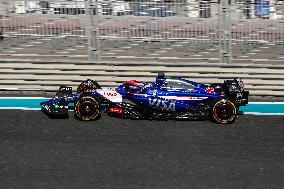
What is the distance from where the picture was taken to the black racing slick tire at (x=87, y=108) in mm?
10477

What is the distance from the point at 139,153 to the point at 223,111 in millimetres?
2380

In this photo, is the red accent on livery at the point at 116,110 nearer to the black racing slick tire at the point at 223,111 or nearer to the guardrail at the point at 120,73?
the guardrail at the point at 120,73

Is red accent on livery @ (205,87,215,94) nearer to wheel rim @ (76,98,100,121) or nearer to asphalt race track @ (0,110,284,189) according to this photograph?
asphalt race track @ (0,110,284,189)

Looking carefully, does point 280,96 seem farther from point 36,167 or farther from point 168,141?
point 36,167

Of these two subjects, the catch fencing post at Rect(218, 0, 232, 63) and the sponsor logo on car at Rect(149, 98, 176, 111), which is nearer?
the sponsor logo on car at Rect(149, 98, 176, 111)

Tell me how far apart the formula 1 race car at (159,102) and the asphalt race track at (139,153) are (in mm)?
189

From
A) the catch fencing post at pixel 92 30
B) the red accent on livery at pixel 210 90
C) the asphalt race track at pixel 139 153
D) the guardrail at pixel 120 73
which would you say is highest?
Answer: the catch fencing post at pixel 92 30

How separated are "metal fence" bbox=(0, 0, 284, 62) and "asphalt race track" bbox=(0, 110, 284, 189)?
2.19m

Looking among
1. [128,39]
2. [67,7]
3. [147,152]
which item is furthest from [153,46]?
[147,152]

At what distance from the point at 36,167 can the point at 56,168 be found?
326 millimetres

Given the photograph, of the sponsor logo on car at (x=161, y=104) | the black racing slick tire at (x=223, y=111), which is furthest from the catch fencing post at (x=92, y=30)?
the black racing slick tire at (x=223, y=111)

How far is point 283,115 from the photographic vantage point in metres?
11.1

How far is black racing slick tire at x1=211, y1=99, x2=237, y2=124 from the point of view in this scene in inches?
404

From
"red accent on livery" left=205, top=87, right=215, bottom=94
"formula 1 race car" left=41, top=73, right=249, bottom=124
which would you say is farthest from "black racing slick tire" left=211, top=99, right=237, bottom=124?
"red accent on livery" left=205, top=87, right=215, bottom=94
